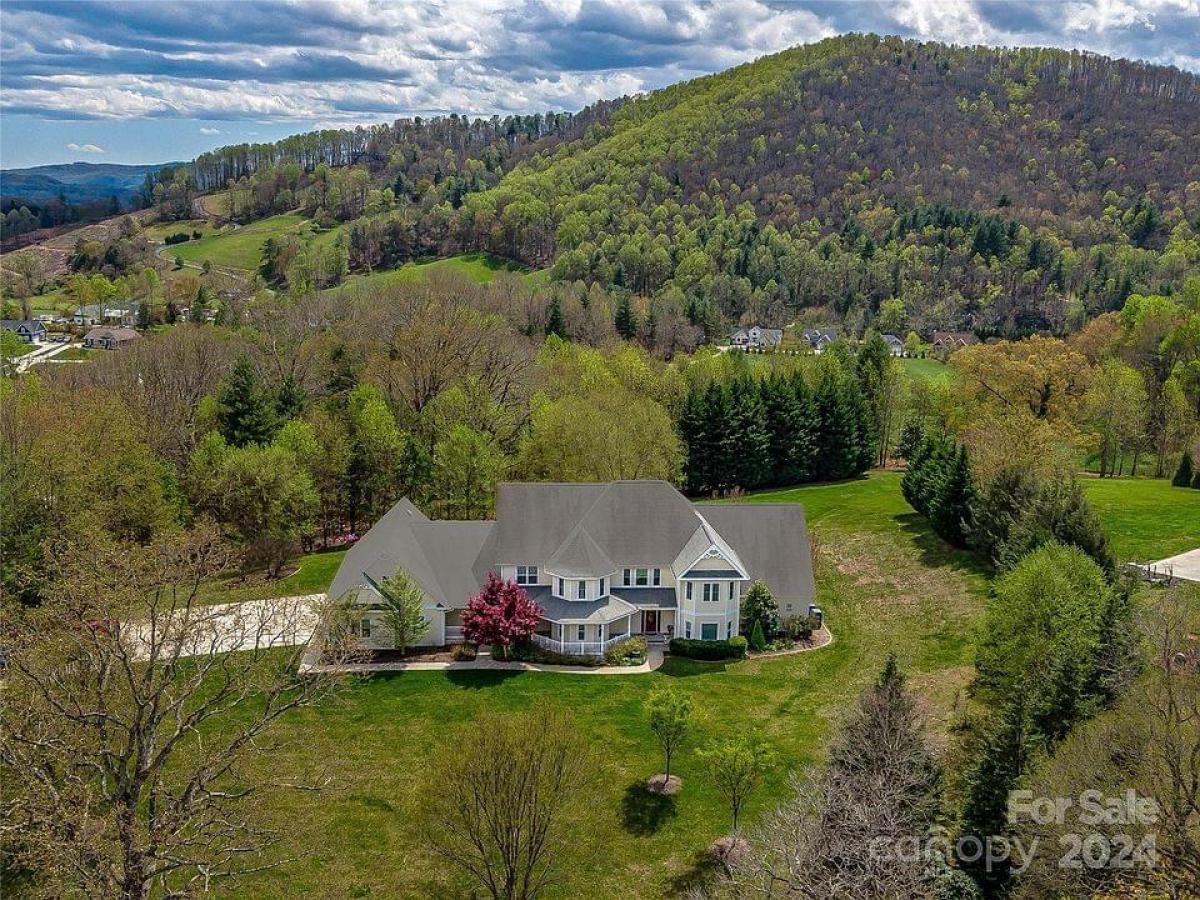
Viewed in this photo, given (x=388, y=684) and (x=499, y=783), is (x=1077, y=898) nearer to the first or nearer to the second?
(x=499, y=783)

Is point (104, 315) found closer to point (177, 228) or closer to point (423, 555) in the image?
point (177, 228)

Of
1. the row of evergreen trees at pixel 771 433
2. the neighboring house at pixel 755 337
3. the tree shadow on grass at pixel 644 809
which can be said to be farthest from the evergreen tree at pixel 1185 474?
the neighboring house at pixel 755 337

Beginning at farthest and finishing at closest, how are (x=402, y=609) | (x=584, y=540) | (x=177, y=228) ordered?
1. (x=177, y=228)
2. (x=584, y=540)
3. (x=402, y=609)

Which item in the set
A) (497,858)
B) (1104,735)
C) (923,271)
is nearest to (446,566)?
(497,858)

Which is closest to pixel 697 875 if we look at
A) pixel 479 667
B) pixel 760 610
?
pixel 479 667

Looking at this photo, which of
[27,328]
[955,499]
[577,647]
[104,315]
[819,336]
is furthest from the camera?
[104,315]

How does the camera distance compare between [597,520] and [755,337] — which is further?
[755,337]

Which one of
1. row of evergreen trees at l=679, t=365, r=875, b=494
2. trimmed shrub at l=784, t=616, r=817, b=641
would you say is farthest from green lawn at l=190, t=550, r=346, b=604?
row of evergreen trees at l=679, t=365, r=875, b=494

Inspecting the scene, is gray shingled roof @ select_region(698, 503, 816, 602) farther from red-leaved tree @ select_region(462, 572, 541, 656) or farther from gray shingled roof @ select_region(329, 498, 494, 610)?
gray shingled roof @ select_region(329, 498, 494, 610)
